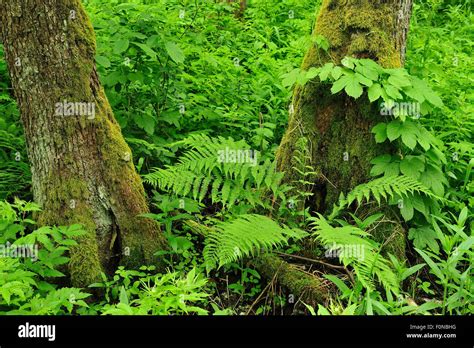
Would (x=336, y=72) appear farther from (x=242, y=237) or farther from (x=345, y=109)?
(x=242, y=237)

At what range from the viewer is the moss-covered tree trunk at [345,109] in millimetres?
4832

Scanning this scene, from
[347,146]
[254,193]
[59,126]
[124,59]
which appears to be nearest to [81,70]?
[59,126]

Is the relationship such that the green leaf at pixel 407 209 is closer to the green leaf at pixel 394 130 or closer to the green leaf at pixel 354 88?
the green leaf at pixel 394 130

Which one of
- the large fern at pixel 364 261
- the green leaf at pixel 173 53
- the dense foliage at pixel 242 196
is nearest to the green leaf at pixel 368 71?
the dense foliage at pixel 242 196

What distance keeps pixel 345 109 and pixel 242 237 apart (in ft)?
5.13

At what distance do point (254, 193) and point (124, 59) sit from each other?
1.82m

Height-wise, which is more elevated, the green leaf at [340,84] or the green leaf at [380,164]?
the green leaf at [340,84]

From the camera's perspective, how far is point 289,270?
174 inches

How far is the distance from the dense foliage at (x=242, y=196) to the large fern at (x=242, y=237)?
0.01 m

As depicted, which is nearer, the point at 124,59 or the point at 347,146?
the point at 347,146

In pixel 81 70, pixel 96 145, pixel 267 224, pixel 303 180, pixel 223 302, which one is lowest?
pixel 223 302

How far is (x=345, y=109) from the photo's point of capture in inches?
192

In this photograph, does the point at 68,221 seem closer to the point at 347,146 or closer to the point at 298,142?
the point at 298,142
